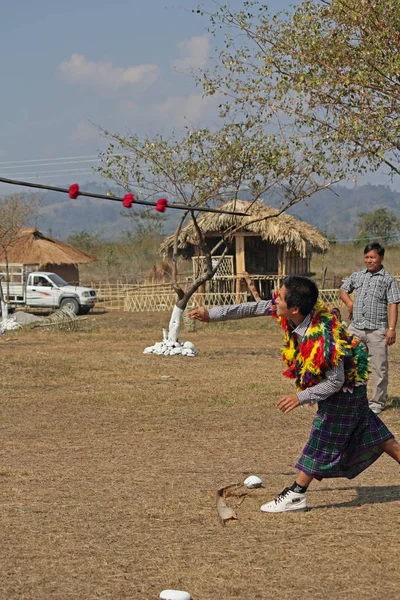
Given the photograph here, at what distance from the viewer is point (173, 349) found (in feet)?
55.8

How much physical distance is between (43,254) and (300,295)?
3474cm

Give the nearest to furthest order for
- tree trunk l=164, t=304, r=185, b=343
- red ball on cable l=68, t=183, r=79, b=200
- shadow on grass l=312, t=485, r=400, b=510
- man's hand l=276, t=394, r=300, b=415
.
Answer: man's hand l=276, t=394, r=300, b=415 < shadow on grass l=312, t=485, r=400, b=510 < red ball on cable l=68, t=183, r=79, b=200 < tree trunk l=164, t=304, r=185, b=343

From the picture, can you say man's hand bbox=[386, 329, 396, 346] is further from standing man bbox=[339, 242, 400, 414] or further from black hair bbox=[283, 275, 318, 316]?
black hair bbox=[283, 275, 318, 316]

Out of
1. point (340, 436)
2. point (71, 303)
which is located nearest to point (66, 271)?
point (71, 303)

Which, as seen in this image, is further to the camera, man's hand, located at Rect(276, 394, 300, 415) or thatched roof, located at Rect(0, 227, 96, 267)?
thatched roof, located at Rect(0, 227, 96, 267)

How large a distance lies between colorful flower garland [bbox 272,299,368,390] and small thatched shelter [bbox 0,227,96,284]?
109 feet

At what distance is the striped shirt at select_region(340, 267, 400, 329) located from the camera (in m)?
9.77

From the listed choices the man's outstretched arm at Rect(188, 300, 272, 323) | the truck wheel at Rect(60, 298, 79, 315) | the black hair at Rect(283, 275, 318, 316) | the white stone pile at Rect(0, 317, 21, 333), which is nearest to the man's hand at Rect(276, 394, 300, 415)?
the black hair at Rect(283, 275, 318, 316)

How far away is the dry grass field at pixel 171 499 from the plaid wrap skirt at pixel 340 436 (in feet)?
1.12


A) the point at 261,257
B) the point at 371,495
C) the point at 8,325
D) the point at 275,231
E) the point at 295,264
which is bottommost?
the point at 371,495

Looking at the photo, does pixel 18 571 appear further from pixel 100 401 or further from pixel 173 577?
pixel 100 401

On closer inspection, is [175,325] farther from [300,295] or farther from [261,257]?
[261,257]

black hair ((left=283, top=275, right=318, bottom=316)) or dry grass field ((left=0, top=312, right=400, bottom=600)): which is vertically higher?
black hair ((left=283, top=275, right=318, bottom=316))

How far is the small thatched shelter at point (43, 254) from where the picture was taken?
39469 mm
